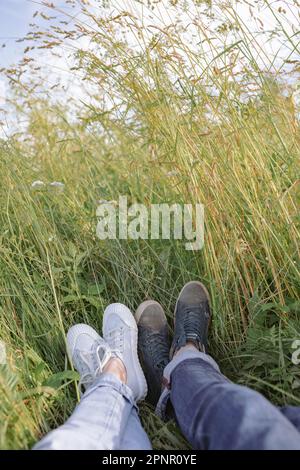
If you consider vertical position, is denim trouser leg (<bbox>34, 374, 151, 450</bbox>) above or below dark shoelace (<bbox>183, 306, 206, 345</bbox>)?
below

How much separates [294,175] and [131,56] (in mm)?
641

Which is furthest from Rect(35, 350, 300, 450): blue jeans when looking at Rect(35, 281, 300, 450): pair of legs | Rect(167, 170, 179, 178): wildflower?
Rect(167, 170, 179, 178): wildflower

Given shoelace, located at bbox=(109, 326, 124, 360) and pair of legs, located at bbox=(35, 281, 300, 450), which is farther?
shoelace, located at bbox=(109, 326, 124, 360)

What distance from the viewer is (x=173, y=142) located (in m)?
1.56

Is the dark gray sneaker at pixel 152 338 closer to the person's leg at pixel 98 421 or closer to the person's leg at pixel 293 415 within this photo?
the person's leg at pixel 98 421

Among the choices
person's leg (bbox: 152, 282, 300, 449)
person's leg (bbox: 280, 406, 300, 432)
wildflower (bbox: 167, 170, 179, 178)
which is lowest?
person's leg (bbox: 280, 406, 300, 432)

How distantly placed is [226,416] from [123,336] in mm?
756

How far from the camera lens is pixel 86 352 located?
161 cm

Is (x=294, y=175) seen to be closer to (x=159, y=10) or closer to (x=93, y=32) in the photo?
(x=159, y=10)

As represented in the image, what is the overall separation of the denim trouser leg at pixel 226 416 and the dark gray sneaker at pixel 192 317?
306mm

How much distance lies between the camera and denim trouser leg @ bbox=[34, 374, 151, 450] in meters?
0.97

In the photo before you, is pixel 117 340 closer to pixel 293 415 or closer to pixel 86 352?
pixel 86 352

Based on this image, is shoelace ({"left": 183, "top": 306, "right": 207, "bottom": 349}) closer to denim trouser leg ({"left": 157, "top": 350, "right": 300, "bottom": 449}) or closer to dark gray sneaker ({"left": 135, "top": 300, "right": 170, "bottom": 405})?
dark gray sneaker ({"left": 135, "top": 300, "right": 170, "bottom": 405})

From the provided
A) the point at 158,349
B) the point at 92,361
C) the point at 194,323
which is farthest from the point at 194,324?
the point at 92,361
